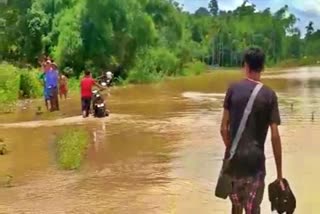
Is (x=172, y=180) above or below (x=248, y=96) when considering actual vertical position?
below

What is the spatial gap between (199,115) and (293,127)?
420cm

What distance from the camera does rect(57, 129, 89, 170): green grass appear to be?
38.9 ft

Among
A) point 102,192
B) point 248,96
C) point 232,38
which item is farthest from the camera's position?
point 232,38

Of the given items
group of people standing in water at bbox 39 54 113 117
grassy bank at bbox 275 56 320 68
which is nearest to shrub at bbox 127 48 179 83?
group of people standing in water at bbox 39 54 113 117

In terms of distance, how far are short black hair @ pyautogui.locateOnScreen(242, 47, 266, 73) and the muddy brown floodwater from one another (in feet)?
10.9

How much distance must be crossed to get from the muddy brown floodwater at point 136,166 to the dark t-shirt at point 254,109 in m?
3.14

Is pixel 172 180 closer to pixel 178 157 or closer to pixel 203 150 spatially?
pixel 178 157

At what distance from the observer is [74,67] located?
134 feet

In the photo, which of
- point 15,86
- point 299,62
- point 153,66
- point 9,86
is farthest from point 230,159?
point 299,62

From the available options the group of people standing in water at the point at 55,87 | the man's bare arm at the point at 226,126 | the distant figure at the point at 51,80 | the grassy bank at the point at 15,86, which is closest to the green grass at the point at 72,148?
the group of people standing in water at the point at 55,87

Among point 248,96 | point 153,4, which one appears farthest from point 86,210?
point 153,4

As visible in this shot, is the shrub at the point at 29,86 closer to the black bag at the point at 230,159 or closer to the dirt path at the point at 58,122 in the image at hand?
the dirt path at the point at 58,122

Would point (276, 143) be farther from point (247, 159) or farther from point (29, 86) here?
point (29, 86)

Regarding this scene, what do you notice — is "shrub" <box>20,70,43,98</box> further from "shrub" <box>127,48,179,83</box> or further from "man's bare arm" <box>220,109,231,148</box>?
"man's bare arm" <box>220,109,231,148</box>
